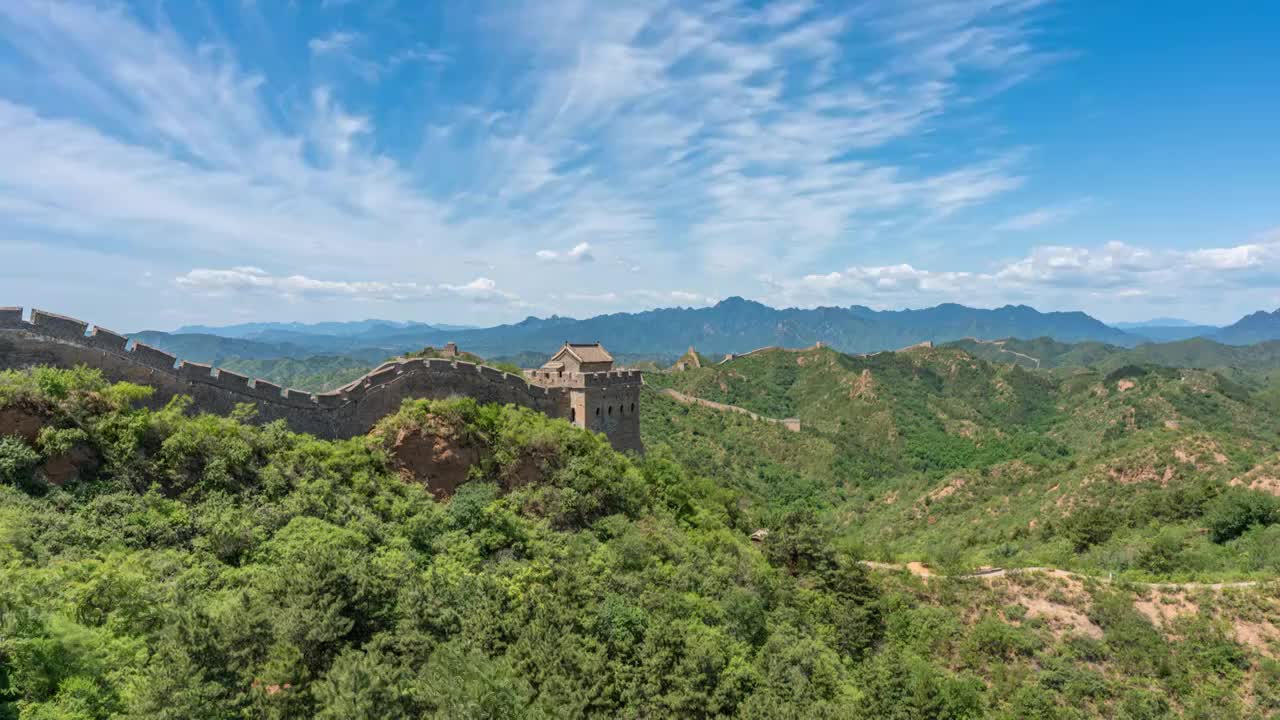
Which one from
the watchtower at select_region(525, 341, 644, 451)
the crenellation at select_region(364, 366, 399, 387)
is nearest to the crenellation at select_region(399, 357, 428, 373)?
the crenellation at select_region(364, 366, 399, 387)

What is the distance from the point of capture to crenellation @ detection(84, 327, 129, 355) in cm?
1758

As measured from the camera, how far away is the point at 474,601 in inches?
598

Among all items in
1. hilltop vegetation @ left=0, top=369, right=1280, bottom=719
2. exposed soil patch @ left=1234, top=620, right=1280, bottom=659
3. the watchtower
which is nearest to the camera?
hilltop vegetation @ left=0, top=369, right=1280, bottom=719

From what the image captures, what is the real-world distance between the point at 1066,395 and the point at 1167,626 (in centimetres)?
10487

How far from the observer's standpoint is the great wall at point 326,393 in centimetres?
1700

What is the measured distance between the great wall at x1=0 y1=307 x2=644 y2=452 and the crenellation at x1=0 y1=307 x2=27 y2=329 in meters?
0.02

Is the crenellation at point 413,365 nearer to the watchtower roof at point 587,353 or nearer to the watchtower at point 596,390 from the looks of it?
the watchtower at point 596,390

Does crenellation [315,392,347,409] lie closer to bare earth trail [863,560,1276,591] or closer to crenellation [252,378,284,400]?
crenellation [252,378,284,400]

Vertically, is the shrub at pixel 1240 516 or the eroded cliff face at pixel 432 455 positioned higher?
the eroded cliff face at pixel 432 455

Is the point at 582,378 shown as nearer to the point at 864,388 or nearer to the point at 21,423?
the point at 21,423

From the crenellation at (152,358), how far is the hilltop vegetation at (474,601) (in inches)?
54.3

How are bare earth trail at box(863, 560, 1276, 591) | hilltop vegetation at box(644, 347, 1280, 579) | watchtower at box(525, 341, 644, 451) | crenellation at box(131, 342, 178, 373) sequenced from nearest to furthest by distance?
crenellation at box(131, 342, 178, 373), bare earth trail at box(863, 560, 1276, 591), watchtower at box(525, 341, 644, 451), hilltop vegetation at box(644, 347, 1280, 579)

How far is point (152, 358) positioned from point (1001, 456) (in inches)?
3274

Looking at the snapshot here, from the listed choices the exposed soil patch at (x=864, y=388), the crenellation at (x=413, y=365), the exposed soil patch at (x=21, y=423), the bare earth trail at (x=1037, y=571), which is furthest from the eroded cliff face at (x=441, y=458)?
the exposed soil patch at (x=864, y=388)
